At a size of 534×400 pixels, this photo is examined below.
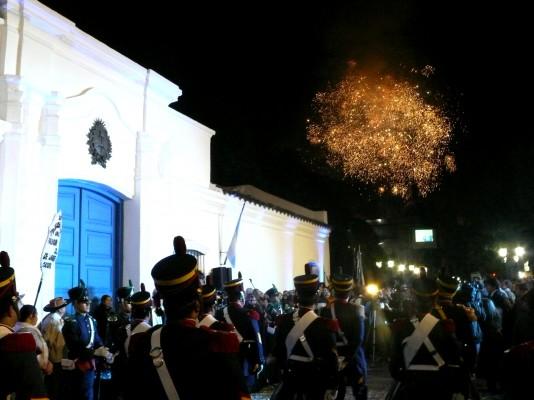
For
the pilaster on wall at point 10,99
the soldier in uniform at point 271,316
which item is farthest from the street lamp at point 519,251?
the pilaster on wall at point 10,99

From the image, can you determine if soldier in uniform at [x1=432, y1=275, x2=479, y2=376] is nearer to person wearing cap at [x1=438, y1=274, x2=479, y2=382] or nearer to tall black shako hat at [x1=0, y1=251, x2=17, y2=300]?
person wearing cap at [x1=438, y1=274, x2=479, y2=382]

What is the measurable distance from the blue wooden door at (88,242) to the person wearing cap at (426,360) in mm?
6969

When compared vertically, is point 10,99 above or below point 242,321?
above

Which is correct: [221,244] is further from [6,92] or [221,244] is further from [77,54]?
[6,92]

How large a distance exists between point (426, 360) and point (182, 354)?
3.13 m

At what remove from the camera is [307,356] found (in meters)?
6.37

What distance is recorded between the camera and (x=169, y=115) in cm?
1452

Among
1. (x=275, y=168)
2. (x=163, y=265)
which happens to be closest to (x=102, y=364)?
(x=163, y=265)

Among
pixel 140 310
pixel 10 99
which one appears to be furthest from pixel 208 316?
pixel 10 99

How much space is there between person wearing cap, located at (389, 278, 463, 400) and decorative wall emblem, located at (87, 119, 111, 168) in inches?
294

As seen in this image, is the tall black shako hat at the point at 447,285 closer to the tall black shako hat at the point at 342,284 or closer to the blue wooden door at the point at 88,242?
the tall black shako hat at the point at 342,284

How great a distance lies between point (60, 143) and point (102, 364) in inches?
146

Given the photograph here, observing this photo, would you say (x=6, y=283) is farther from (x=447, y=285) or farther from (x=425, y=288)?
(x=447, y=285)

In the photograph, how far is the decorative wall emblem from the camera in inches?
452
